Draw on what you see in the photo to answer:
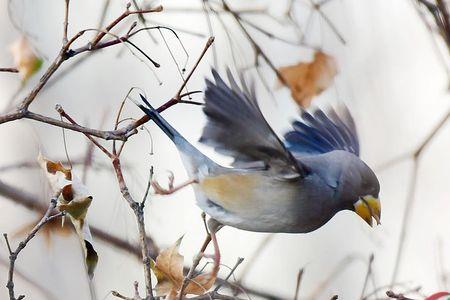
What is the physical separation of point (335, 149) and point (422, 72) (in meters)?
1.35

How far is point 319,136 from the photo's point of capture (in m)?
1.79

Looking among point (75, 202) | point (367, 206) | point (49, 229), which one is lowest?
point (49, 229)

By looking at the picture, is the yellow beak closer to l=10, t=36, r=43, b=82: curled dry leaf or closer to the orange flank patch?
the orange flank patch

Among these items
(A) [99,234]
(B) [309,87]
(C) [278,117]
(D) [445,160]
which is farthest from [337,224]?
(A) [99,234]

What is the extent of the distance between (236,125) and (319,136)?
463 millimetres

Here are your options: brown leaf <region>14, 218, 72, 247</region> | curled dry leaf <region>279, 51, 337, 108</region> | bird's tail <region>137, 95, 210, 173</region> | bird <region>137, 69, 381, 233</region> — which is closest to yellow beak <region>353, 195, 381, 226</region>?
bird <region>137, 69, 381, 233</region>

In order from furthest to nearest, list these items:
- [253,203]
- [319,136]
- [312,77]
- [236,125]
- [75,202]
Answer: [312,77], [319,136], [253,203], [236,125], [75,202]

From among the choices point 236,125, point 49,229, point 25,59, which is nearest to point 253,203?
point 236,125

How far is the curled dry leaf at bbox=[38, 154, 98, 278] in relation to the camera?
118 cm

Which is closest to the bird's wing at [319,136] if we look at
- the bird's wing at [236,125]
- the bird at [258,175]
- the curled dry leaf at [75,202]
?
the bird at [258,175]

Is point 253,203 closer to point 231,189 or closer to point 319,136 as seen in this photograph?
point 231,189

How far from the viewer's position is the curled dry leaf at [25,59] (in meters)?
1.51

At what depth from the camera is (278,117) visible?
7.73ft

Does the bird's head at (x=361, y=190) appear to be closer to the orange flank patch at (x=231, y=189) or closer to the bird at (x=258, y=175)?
the bird at (x=258, y=175)
